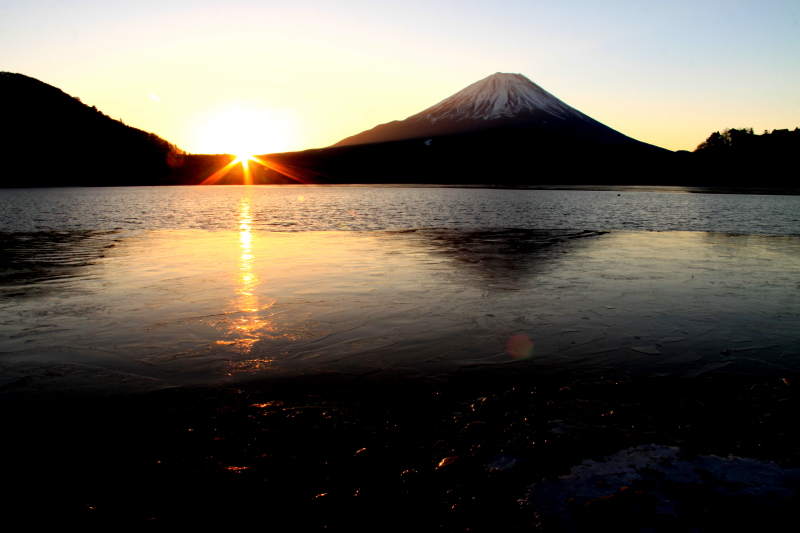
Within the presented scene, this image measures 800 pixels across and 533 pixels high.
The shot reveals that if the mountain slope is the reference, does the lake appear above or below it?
below

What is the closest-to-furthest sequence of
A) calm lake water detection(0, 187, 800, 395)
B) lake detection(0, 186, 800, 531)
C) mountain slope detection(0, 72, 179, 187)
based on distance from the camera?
lake detection(0, 186, 800, 531)
calm lake water detection(0, 187, 800, 395)
mountain slope detection(0, 72, 179, 187)

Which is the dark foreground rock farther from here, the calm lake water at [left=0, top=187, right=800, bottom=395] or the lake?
the calm lake water at [left=0, top=187, right=800, bottom=395]

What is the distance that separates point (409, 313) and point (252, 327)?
9.66 ft

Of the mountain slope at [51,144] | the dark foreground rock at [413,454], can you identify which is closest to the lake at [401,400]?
the dark foreground rock at [413,454]

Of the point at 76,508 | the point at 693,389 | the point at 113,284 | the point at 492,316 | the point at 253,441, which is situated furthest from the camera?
the point at 113,284

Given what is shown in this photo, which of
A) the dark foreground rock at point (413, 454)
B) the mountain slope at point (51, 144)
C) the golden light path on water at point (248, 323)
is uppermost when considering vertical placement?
the mountain slope at point (51, 144)

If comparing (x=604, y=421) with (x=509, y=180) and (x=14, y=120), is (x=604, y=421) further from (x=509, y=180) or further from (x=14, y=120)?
(x=14, y=120)

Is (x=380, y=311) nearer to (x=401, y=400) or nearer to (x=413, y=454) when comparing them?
(x=401, y=400)

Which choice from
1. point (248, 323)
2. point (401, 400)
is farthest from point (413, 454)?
point (248, 323)

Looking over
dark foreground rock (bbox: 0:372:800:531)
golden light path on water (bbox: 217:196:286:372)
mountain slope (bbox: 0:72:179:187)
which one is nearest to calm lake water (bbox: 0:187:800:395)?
golden light path on water (bbox: 217:196:286:372)

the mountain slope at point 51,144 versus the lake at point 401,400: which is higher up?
the mountain slope at point 51,144

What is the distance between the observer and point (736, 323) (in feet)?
27.4

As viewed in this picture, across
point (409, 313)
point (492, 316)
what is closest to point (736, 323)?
point (492, 316)

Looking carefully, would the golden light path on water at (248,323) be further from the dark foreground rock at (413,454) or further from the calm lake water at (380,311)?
the dark foreground rock at (413,454)
